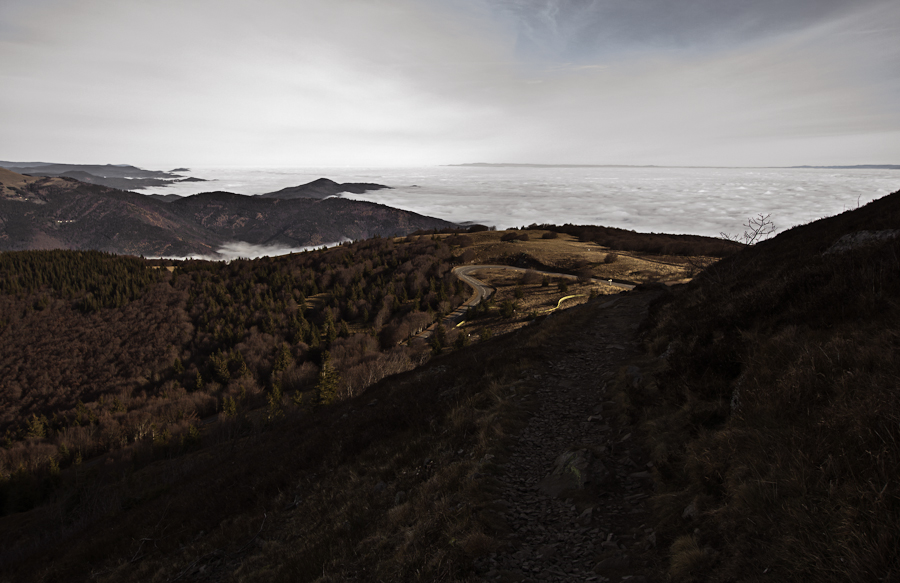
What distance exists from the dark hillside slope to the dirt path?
1.79 feet

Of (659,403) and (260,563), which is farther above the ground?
(659,403)

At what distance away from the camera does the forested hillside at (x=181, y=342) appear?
55.6m

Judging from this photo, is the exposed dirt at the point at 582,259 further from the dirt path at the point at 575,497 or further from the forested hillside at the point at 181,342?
the dirt path at the point at 575,497

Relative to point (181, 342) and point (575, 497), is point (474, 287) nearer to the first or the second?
point (575, 497)

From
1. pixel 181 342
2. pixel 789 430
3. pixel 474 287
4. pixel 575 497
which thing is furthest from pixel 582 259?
pixel 181 342

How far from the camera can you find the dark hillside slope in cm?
346

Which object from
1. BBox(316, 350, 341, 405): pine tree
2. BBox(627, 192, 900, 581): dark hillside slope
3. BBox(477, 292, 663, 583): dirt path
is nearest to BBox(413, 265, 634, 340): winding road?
BBox(316, 350, 341, 405): pine tree

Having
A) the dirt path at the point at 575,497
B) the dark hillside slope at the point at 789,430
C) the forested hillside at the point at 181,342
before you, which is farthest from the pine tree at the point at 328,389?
the dark hillside slope at the point at 789,430

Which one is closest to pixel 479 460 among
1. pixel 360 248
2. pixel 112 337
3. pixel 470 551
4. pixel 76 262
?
pixel 470 551

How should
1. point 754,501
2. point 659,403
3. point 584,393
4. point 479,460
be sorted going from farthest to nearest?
1. point 584,393
2. point 659,403
3. point 479,460
4. point 754,501

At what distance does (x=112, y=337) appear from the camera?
12406cm

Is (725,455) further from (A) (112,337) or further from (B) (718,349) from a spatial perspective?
(A) (112,337)

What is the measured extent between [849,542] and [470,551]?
4.07 m

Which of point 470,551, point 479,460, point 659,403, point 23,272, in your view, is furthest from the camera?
point 23,272
